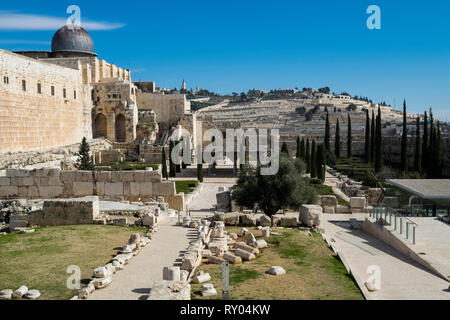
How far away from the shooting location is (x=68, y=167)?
2475cm

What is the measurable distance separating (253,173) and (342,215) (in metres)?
3.50

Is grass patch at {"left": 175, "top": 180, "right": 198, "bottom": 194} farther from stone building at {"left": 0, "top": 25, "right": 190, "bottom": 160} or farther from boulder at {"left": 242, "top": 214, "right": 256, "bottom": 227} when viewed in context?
boulder at {"left": 242, "top": 214, "right": 256, "bottom": 227}

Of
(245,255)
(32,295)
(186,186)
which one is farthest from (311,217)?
(186,186)

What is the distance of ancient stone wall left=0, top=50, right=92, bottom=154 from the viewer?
24891mm

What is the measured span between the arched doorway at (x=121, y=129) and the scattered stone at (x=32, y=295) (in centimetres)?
3511

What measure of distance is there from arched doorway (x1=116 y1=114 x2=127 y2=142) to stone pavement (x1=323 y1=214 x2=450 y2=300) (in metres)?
30.2

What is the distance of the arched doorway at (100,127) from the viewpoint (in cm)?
4069

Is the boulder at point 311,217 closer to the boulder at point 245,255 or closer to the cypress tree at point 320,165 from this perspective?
the boulder at point 245,255

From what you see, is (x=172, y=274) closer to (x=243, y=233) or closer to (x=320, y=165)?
(x=243, y=233)

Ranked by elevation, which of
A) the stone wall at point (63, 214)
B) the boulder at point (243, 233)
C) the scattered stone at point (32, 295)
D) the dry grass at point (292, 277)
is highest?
the stone wall at point (63, 214)

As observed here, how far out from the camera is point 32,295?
21.2 ft

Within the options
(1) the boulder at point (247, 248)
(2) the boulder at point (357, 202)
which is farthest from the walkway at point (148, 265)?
(2) the boulder at point (357, 202)
